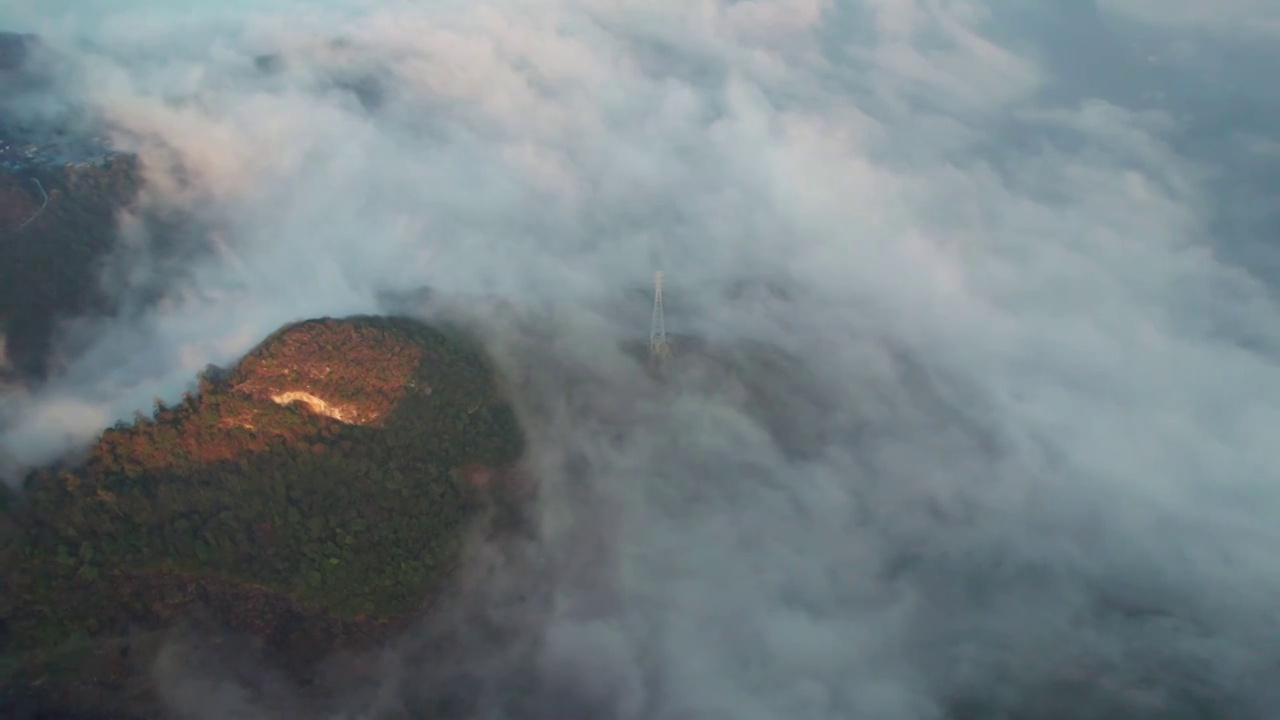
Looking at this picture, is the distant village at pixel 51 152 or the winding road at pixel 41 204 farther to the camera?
the distant village at pixel 51 152

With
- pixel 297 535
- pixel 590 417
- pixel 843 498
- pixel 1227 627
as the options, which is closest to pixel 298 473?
pixel 297 535

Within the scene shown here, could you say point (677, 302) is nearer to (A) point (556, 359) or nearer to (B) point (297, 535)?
(A) point (556, 359)

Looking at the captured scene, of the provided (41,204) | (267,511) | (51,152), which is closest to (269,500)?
(267,511)

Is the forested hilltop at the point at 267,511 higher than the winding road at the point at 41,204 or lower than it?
higher

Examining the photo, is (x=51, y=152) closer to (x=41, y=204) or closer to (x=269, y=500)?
(x=41, y=204)

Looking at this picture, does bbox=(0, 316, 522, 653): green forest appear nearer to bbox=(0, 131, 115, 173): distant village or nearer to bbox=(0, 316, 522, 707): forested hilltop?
bbox=(0, 316, 522, 707): forested hilltop

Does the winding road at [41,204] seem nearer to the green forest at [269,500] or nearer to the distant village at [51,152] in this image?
the distant village at [51,152]

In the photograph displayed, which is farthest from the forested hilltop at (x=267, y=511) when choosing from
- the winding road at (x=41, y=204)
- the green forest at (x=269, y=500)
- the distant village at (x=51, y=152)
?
the distant village at (x=51, y=152)

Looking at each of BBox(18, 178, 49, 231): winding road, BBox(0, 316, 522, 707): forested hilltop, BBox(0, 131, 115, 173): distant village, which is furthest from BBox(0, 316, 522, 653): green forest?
BBox(0, 131, 115, 173): distant village
